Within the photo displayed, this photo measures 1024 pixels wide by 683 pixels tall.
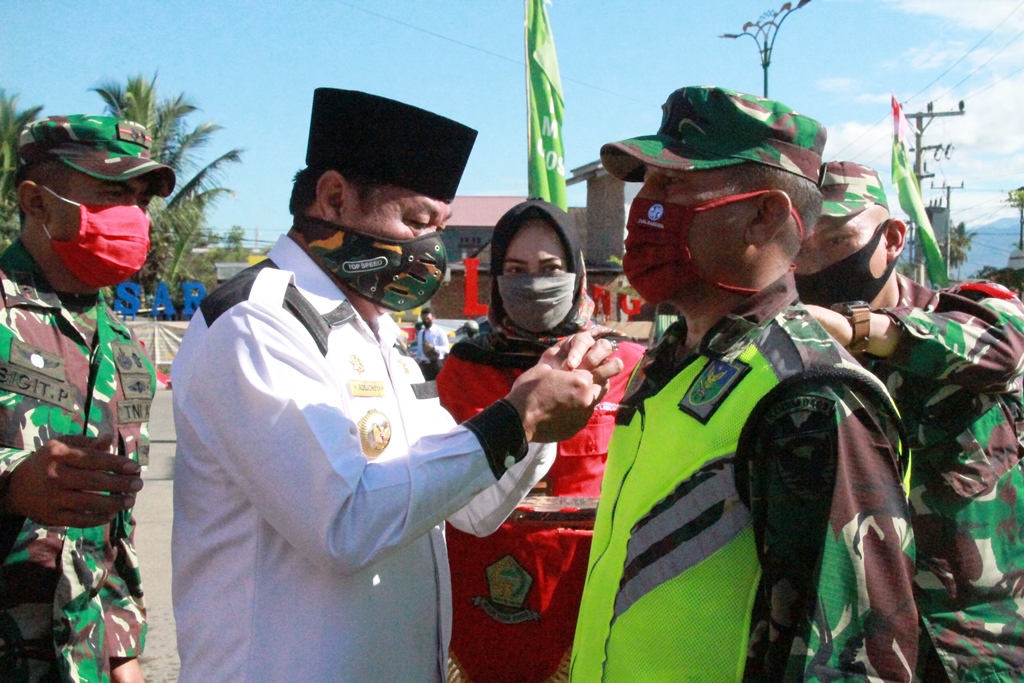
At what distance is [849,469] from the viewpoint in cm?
142

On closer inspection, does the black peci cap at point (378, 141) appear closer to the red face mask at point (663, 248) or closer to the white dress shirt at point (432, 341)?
the red face mask at point (663, 248)

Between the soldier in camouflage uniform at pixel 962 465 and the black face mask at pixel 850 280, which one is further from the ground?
the black face mask at pixel 850 280

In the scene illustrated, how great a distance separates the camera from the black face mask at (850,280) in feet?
9.61

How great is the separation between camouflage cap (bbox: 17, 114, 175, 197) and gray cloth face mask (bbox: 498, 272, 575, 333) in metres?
1.41

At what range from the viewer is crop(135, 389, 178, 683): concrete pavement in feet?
15.5

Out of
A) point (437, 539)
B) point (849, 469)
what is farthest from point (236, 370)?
A: point (849, 469)

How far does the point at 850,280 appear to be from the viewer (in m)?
2.95

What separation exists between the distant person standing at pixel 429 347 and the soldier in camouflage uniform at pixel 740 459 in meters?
14.1

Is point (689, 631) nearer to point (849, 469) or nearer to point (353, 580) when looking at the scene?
point (849, 469)

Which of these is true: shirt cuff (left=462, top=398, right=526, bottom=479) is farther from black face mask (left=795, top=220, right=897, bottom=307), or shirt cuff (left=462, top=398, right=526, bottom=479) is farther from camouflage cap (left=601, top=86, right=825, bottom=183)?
black face mask (left=795, top=220, right=897, bottom=307)

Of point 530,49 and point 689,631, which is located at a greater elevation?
point 530,49

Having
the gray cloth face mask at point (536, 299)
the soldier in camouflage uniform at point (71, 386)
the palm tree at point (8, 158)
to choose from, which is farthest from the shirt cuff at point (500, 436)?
the palm tree at point (8, 158)

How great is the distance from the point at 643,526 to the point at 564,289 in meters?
1.93

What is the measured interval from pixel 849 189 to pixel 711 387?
1.71 m
